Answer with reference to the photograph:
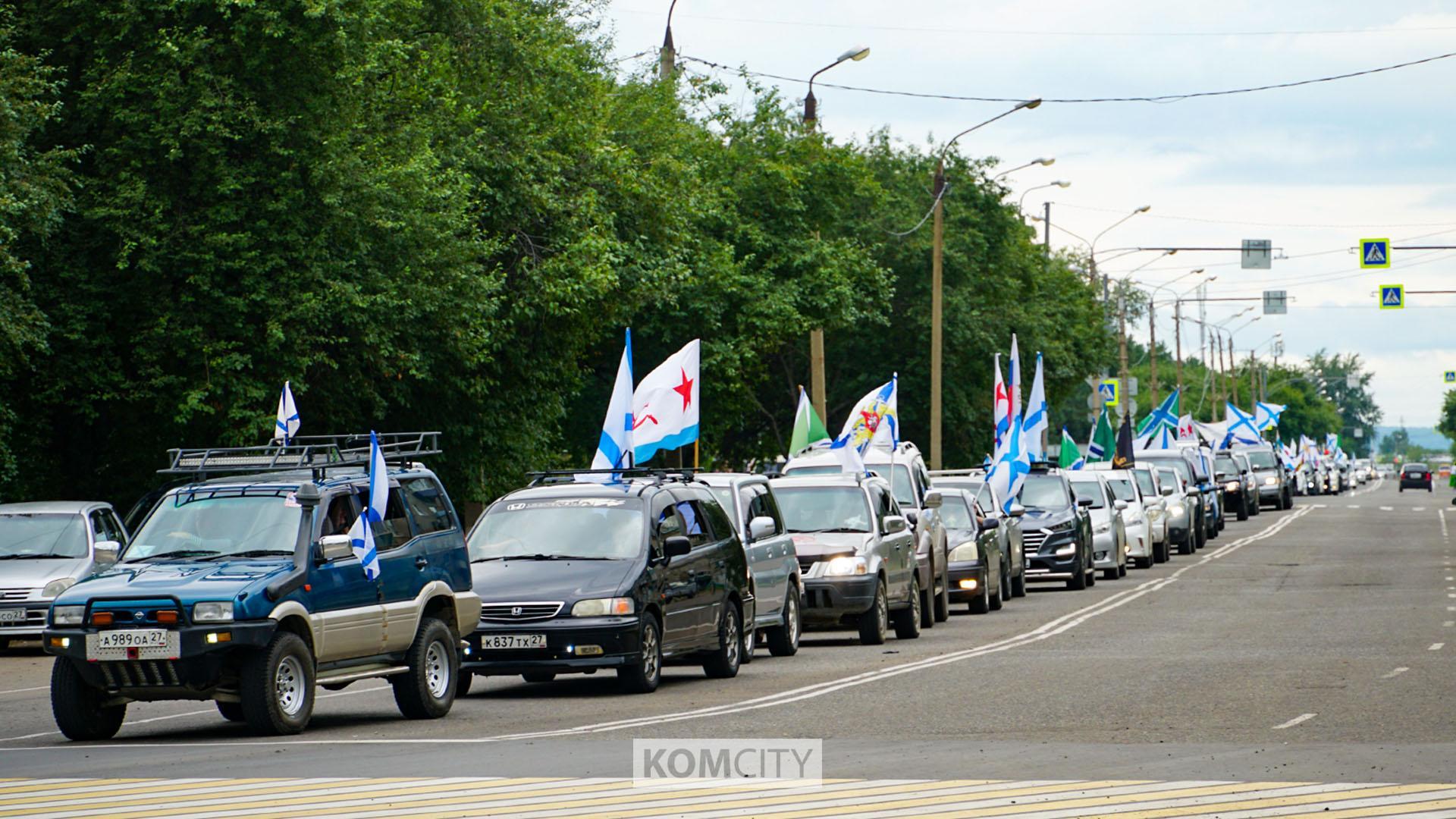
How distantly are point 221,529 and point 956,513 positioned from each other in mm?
16654

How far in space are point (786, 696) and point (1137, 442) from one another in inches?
2099

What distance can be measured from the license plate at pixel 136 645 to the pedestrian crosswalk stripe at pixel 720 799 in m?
2.24

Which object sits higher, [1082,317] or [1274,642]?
[1082,317]

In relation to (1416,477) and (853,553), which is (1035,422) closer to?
(853,553)

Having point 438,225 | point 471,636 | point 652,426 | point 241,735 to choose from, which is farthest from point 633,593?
point 438,225

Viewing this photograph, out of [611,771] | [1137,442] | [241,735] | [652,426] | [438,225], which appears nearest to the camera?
[611,771]

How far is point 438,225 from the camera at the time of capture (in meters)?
30.3

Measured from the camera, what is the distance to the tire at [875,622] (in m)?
23.1

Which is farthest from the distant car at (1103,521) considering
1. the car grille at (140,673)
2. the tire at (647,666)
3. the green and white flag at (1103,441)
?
the car grille at (140,673)

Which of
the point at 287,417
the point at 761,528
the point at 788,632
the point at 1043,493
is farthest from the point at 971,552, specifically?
the point at 761,528

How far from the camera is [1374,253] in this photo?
48.9 metres

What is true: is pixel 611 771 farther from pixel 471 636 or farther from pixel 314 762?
pixel 471 636

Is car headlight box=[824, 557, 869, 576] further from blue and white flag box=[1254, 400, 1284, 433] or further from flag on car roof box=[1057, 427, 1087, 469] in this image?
blue and white flag box=[1254, 400, 1284, 433]

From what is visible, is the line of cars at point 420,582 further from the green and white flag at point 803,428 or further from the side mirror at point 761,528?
the green and white flag at point 803,428
